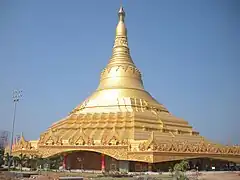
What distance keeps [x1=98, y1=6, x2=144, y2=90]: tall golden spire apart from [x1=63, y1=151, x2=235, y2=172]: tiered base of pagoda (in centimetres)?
1032

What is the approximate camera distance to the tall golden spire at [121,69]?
4012 centimetres

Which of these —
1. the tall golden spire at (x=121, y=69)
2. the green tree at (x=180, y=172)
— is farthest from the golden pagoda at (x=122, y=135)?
the green tree at (x=180, y=172)

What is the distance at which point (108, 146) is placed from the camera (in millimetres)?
29500

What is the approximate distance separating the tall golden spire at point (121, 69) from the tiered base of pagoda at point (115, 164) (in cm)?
1032

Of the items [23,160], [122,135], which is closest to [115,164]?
[122,135]

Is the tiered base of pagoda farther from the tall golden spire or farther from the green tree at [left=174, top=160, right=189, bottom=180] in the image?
the tall golden spire

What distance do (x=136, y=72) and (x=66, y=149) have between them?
14.9m

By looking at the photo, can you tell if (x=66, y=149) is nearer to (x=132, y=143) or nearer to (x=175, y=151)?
(x=132, y=143)

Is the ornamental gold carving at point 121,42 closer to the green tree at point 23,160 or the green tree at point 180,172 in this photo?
the green tree at point 23,160

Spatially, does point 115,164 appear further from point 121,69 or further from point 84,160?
point 121,69

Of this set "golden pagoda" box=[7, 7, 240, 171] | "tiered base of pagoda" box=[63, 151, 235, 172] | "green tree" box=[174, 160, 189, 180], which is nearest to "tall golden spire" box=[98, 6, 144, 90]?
"golden pagoda" box=[7, 7, 240, 171]

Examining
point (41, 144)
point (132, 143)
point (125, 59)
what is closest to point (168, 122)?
point (132, 143)

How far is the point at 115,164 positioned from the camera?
30.5m

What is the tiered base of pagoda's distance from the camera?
98.4 ft
